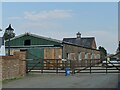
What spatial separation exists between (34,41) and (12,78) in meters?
19.5

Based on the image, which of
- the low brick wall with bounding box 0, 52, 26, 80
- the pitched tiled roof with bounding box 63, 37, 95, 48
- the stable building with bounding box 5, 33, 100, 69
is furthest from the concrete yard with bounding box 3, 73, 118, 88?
the pitched tiled roof with bounding box 63, 37, 95, 48

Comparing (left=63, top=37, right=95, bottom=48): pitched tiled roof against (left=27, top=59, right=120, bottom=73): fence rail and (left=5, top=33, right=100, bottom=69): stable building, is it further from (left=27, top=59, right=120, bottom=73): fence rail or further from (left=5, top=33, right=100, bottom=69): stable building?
(left=27, top=59, right=120, bottom=73): fence rail

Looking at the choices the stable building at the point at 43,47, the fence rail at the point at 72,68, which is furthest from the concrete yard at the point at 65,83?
the stable building at the point at 43,47

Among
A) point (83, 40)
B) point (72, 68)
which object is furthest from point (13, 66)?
point (83, 40)

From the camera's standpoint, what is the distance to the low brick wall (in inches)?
772

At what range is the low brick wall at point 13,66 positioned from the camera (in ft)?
64.3

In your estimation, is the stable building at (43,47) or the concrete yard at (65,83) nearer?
the concrete yard at (65,83)

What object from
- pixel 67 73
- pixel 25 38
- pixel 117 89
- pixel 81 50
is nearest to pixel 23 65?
pixel 67 73

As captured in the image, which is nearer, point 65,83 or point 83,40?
point 65,83

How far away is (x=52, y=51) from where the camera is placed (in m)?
37.9

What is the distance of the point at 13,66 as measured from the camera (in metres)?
20.9

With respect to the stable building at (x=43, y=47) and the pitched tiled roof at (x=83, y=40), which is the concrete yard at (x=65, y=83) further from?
the pitched tiled roof at (x=83, y=40)

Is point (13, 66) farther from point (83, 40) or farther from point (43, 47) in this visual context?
point (83, 40)

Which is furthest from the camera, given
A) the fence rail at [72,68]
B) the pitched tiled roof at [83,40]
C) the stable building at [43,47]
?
the pitched tiled roof at [83,40]
